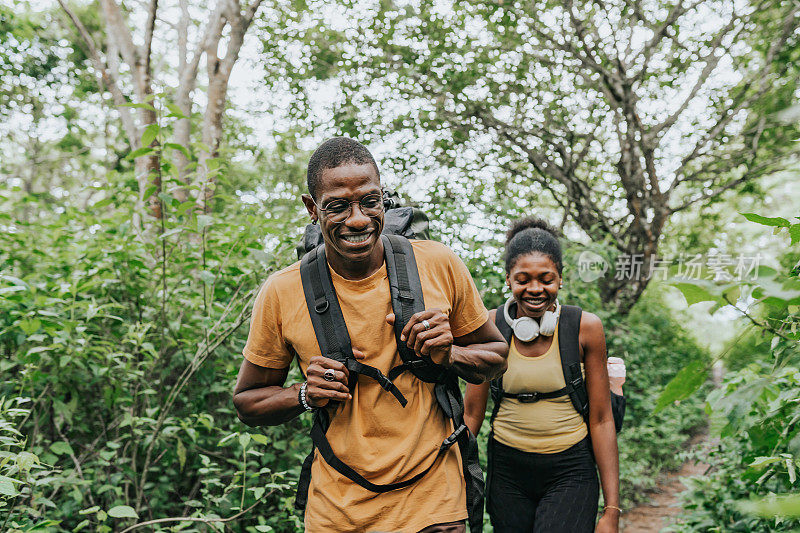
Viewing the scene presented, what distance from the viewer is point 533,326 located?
3359mm

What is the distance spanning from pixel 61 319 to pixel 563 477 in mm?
2800

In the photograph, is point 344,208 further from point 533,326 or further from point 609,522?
point 609,522

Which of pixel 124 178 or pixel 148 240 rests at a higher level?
pixel 124 178

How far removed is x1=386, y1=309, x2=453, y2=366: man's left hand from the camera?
2.20 meters

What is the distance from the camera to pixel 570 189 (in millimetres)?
10133

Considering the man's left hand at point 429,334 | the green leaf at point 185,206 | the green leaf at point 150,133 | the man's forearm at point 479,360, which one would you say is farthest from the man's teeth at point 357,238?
the green leaf at point 185,206

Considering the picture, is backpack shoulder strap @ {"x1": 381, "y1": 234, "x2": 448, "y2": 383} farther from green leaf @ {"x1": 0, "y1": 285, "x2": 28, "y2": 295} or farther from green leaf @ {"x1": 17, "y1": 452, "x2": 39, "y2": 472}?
green leaf @ {"x1": 0, "y1": 285, "x2": 28, "y2": 295}

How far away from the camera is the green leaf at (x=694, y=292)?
0.98 m

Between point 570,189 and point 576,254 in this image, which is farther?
point 570,189

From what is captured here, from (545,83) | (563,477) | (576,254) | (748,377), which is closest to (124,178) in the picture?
(563,477)

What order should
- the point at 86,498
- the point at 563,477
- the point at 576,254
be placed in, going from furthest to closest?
the point at 576,254 < the point at 86,498 < the point at 563,477

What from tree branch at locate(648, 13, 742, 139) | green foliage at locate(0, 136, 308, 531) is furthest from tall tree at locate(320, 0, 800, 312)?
green foliage at locate(0, 136, 308, 531)

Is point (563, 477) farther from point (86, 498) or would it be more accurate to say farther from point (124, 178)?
point (124, 178)

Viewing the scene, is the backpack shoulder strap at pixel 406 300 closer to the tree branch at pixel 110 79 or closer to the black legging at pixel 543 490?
the black legging at pixel 543 490
